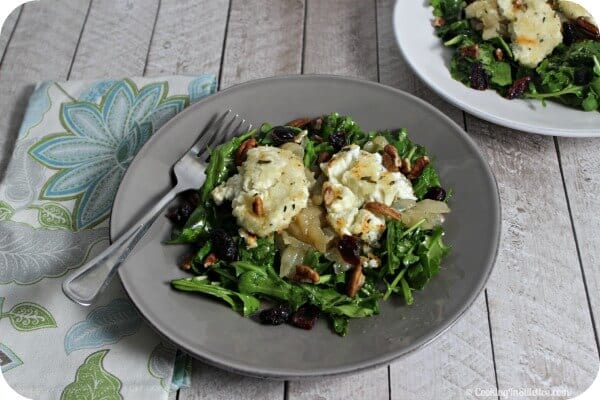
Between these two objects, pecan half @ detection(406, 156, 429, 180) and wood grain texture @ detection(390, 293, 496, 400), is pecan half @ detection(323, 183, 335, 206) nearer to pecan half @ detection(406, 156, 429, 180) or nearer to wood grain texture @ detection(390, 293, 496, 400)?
pecan half @ detection(406, 156, 429, 180)

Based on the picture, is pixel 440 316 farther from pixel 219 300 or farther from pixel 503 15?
pixel 503 15

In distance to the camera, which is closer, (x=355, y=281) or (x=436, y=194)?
(x=355, y=281)

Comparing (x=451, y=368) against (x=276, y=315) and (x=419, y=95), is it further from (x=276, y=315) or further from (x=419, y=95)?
(x=419, y=95)

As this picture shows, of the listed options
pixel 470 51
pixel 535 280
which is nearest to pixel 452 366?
pixel 535 280

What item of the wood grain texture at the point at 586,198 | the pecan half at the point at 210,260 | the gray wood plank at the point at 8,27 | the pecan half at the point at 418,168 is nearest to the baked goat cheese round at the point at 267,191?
the pecan half at the point at 210,260

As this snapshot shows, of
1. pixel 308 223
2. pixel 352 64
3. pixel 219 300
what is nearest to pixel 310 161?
pixel 308 223

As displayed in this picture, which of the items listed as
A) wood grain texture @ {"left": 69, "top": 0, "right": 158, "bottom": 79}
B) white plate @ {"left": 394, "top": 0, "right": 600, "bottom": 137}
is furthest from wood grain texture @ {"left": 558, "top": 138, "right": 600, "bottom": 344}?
wood grain texture @ {"left": 69, "top": 0, "right": 158, "bottom": 79}
